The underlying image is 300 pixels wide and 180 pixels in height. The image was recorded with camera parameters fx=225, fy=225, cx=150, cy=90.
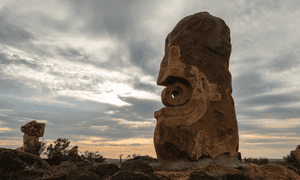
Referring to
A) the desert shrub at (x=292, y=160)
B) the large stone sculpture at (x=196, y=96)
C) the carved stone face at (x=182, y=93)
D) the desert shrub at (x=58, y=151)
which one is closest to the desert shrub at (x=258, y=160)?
the desert shrub at (x=292, y=160)

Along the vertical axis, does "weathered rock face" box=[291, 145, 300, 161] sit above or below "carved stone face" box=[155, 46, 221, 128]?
below

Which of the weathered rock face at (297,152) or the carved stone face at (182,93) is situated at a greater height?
the carved stone face at (182,93)

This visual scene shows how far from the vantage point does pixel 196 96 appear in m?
7.06

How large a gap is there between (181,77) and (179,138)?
192cm

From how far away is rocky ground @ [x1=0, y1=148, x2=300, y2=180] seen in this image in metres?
4.52

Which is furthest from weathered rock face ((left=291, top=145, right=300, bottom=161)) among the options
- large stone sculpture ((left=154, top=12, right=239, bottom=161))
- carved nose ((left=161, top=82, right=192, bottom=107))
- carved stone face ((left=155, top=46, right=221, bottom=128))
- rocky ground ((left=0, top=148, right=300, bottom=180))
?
carved nose ((left=161, top=82, right=192, bottom=107))

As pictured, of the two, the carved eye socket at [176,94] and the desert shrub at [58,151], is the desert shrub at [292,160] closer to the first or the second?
the carved eye socket at [176,94]

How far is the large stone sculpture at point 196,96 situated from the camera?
6.64 metres

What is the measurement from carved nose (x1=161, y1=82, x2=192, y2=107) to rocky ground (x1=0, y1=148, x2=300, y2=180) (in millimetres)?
1843

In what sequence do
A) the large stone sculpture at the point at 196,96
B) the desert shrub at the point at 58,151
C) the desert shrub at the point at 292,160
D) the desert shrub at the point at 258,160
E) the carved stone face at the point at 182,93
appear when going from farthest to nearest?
the desert shrub at the point at 258,160 → the desert shrub at the point at 292,160 → the desert shrub at the point at 58,151 → the carved stone face at the point at 182,93 → the large stone sculpture at the point at 196,96

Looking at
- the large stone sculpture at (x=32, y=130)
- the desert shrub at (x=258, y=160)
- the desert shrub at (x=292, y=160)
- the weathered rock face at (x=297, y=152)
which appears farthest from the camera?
the large stone sculpture at (x=32, y=130)

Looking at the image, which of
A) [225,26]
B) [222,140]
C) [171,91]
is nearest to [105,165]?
[171,91]

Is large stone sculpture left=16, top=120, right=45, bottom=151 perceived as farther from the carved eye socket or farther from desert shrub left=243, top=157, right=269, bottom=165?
desert shrub left=243, top=157, right=269, bottom=165

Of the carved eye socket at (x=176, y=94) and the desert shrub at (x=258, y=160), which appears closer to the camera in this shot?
the carved eye socket at (x=176, y=94)
